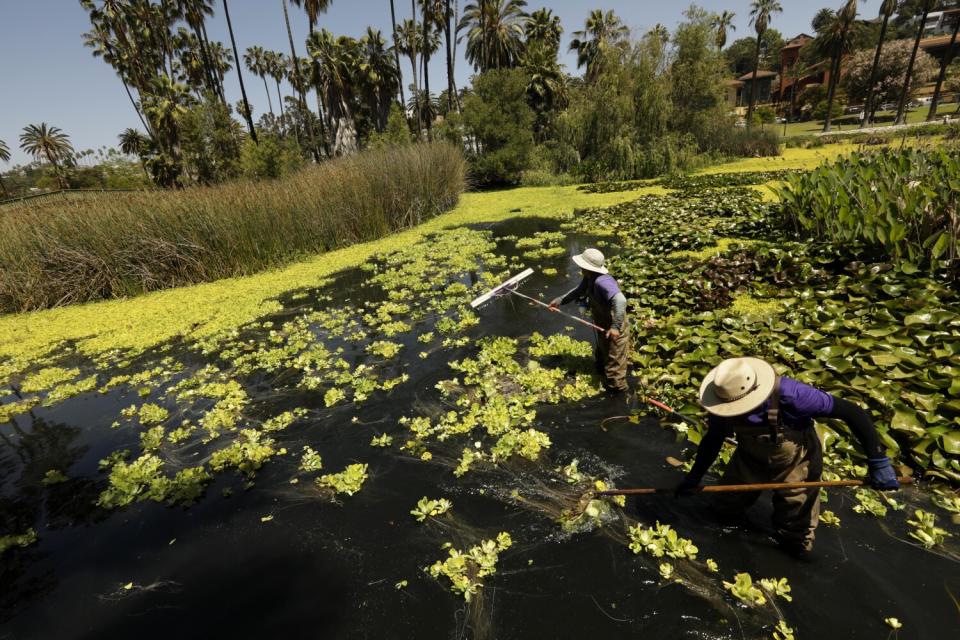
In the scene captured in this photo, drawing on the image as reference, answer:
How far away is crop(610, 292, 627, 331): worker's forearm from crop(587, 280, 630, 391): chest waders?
5 centimetres

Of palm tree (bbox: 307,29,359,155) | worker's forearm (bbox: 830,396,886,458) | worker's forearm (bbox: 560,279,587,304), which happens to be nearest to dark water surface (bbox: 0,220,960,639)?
worker's forearm (bbox: 830,396,886,458)

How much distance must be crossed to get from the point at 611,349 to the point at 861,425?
2622 millimetres

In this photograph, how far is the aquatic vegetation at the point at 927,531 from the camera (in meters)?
2.96

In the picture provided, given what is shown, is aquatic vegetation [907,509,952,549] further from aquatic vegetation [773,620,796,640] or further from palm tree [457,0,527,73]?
palm tree [457,0,527,73]

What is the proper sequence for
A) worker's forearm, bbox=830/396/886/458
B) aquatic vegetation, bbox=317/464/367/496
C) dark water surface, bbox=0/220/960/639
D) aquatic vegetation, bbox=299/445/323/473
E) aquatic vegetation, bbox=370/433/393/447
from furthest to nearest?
aquatic vegetation, bbox=370/433/393/447 → aquatic vegetation, bbox=299/445/323/473 → aquatic vegetation, bbox=317/464/367/496 → dark water surface, bbox=0/220/960/639 → worker's forearm, bbox=830/396/886/458

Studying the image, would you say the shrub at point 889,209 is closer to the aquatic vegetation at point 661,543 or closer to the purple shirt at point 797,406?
the purple shirt at point 797,406

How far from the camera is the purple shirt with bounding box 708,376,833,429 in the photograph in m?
2.51

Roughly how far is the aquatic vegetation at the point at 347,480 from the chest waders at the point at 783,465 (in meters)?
3.40

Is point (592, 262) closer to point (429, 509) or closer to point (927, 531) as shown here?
point (429, 509)

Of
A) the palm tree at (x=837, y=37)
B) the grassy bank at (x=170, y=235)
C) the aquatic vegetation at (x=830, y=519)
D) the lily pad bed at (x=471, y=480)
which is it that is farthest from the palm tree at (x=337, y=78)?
the palm tree at (x=837, y=37)

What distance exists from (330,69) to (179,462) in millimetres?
37731

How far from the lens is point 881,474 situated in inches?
98.0

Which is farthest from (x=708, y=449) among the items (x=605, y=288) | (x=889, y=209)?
(x=889, y=209)

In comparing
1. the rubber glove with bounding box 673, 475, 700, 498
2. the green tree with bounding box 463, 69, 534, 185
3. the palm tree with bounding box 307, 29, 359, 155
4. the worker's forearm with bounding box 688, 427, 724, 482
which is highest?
the palm tree with bounding box 307, 29, 359, 155
